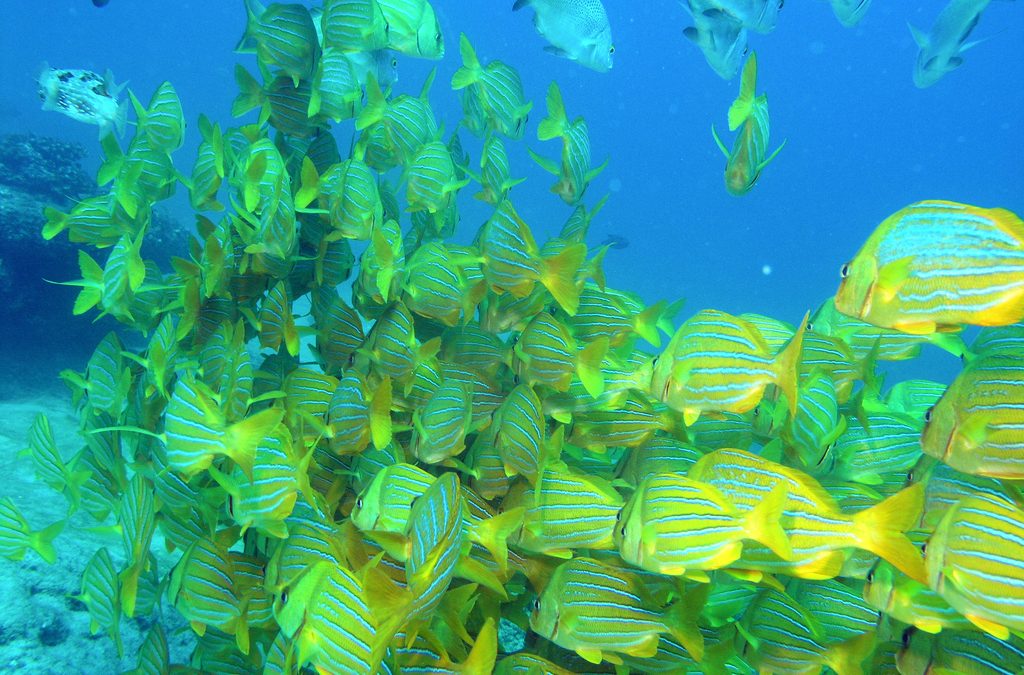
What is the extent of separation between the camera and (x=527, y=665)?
232 cm

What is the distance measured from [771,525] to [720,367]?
64 centimetres

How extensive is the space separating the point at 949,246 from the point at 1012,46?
120 metres

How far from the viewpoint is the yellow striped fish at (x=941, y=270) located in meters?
1.73

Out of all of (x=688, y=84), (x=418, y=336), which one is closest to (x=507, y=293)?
(x=418, y=336)

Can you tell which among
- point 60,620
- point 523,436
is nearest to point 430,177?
point 523,436

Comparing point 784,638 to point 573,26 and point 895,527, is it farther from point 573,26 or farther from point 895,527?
point 573,26

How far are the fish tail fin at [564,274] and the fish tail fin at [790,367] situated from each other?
1.05m

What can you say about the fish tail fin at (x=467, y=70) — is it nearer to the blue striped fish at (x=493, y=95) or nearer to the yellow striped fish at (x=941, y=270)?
the blue striped fish at (x=493, y=95)

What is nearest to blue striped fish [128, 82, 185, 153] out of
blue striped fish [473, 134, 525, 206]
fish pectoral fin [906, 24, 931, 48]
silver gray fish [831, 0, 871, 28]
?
blue striped fish [473, 134, 525, 206]

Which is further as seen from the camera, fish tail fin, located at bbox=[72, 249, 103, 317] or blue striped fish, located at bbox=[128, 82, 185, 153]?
blue striped fish, located at bbox=[128, 82, 185, 153]

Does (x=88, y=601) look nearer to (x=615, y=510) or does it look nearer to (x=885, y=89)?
(x=615, y=510)

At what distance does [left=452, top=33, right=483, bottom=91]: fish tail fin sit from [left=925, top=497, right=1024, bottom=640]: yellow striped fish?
11.9ft

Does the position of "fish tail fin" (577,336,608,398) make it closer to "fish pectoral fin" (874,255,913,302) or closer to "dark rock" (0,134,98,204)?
"fish pectoral fin" (874,255,913,302)

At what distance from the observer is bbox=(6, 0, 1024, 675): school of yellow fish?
1863 millimetres
